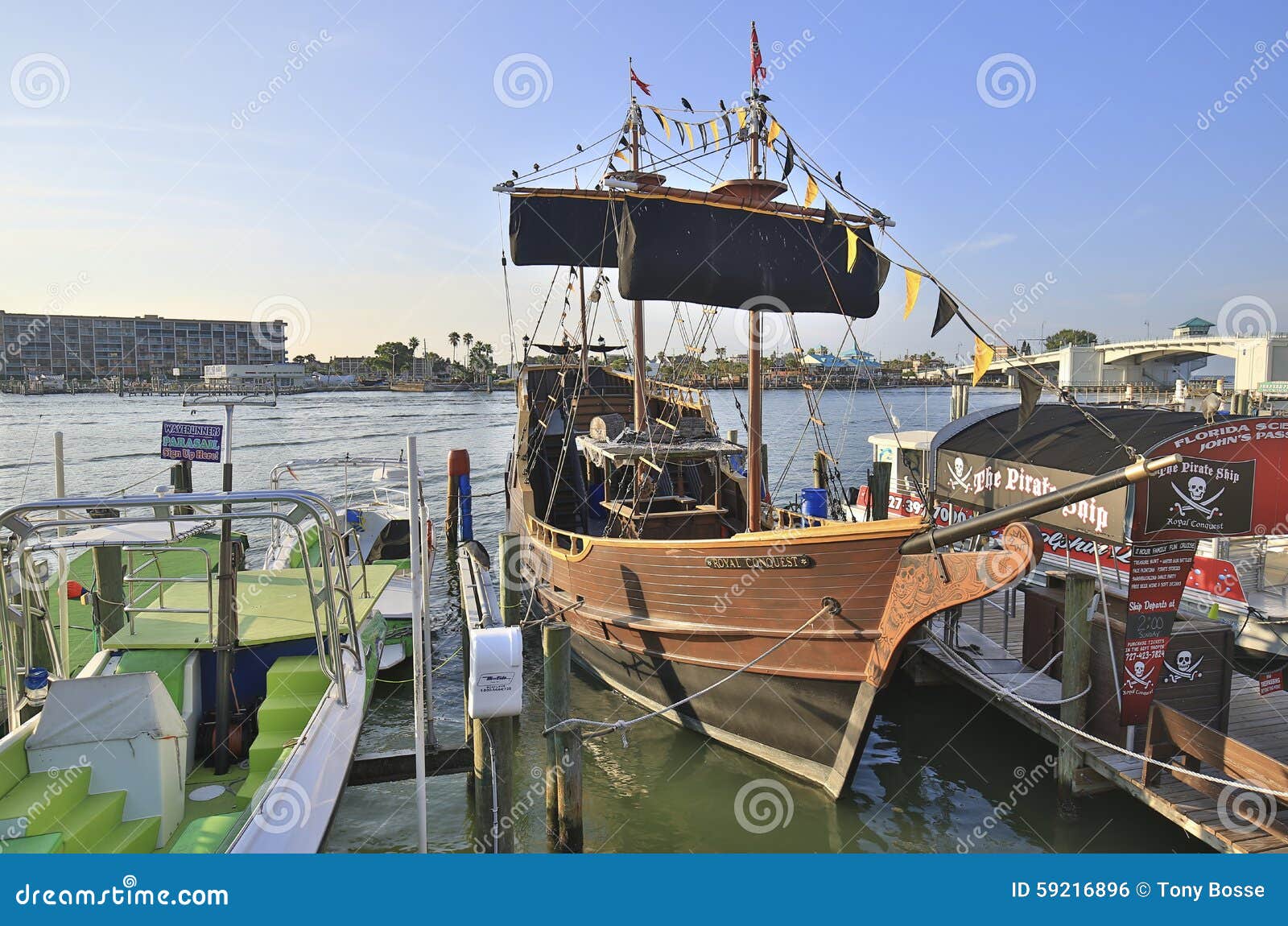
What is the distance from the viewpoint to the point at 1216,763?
24.8ft

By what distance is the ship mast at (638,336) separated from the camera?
16797mm

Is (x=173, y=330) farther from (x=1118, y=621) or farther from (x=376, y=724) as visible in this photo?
(x=1118, y=621)

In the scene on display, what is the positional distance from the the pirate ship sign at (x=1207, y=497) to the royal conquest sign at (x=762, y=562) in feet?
11.1

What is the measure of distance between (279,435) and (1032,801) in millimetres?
58868

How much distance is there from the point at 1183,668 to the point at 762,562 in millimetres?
4708

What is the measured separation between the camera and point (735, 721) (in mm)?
10359

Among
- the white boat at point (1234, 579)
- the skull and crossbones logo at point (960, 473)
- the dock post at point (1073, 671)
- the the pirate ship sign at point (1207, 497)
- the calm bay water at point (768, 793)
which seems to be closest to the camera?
the the pirate ship sign at point (1207, 497)

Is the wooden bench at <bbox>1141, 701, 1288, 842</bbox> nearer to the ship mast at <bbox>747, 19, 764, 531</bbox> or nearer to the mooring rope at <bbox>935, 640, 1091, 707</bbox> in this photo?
the mooring rope at <bbox>935, 640, 1091, 707</bbox>

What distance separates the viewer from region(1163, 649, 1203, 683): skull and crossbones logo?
27.7 ft

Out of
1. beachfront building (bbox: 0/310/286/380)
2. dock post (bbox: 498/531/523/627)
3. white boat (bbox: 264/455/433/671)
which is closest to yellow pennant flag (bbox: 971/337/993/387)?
white boat (bbox: 264/455/433/671)

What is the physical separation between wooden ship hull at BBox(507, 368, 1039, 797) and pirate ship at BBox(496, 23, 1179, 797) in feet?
0.08

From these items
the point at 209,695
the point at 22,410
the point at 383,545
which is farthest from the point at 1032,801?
the point at 22,410

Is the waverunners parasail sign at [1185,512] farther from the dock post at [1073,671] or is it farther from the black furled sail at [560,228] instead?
the black furled sail at [560,228]

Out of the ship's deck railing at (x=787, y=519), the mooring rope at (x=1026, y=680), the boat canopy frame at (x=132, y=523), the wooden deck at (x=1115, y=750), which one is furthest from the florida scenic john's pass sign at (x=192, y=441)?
the mooring rope at (x=1026, y=680)
